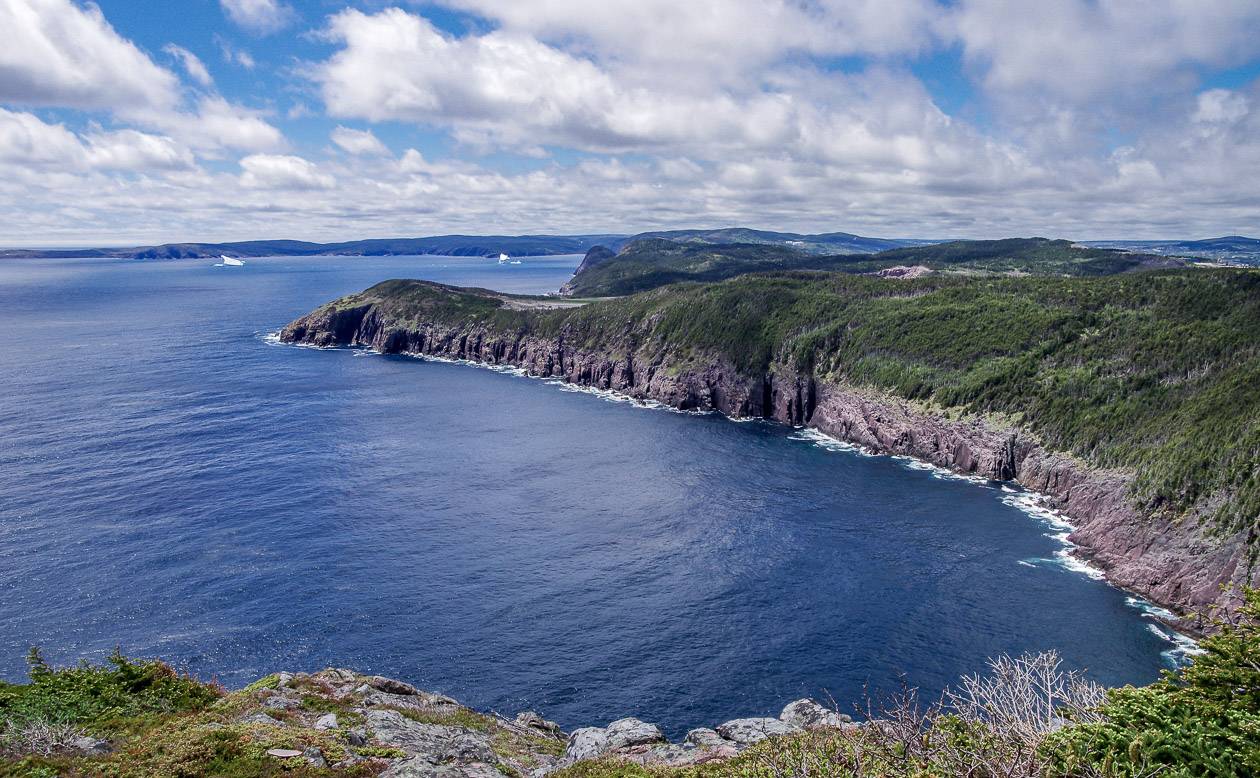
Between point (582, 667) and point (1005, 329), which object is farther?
point (1005, 329)

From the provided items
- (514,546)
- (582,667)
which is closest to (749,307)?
(514,546)

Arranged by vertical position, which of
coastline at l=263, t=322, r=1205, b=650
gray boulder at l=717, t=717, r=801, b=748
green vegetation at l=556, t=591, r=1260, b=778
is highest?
green vegetation at l=556, t=591, r=1260, b=778

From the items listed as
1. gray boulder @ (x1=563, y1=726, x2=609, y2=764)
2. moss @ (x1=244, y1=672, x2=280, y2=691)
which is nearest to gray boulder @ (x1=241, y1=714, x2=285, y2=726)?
moss @ (x1=244, y1=672, x2=280, y2=691)

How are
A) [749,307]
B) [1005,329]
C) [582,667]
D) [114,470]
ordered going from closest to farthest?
[582,667]
[114,470]
[1005,329]
[749,307]

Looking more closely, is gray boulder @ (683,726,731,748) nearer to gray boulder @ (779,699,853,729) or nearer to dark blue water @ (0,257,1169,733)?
gray boulder @ (779,699,853,729)

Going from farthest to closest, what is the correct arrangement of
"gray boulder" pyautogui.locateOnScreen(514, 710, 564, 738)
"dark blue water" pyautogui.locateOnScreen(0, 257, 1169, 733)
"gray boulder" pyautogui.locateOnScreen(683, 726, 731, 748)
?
"dark blue water" pyautogui.locateOnScreen(0, 257, 1169, 733) → "gray boulder" pyautogui.locateOnScreen(514, 710, 564, 738) → "gray boulder" pyautogui.locateOnScreen(683, 726, 731, 748)

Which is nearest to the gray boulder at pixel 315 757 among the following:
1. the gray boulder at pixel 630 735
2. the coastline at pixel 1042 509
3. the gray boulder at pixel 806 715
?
the gray boulder at pixel 630 735

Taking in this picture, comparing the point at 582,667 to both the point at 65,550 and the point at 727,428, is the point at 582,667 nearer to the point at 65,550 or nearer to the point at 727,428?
the point at 65,550
